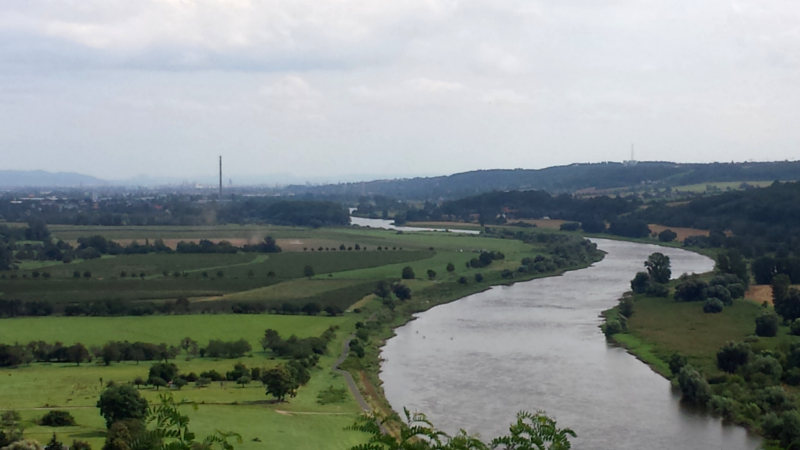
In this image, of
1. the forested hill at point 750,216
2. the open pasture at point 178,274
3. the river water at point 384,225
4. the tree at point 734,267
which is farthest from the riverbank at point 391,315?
the river water at point 384,225

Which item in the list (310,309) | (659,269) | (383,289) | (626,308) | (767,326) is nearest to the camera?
(767,326)

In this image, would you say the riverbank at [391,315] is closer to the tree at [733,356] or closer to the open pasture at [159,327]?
the open pasture at [159,327]

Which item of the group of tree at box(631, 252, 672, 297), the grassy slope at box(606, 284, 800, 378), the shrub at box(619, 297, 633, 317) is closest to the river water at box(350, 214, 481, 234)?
the group of tree at box(631, 252, 672, 297)

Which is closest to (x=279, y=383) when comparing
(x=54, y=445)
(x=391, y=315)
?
(x=54, y=445)

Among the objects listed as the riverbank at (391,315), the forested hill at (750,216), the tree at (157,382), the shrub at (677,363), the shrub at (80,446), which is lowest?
the riverbank at (391,315)

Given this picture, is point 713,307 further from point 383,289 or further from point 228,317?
point 228,317

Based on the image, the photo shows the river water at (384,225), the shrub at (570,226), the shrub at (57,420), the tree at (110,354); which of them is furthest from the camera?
the river water at (384,225)

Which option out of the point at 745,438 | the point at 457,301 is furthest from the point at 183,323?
the point at 745,438

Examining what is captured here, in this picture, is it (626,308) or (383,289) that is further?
(383,289)
